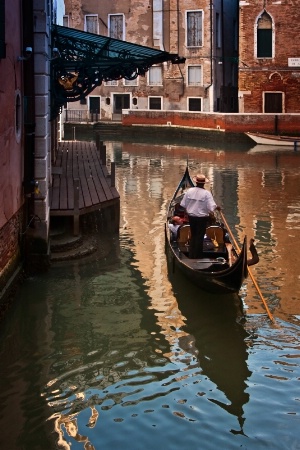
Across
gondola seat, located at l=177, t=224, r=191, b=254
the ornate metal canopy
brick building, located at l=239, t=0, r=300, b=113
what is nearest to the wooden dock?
the ornate metal canopy

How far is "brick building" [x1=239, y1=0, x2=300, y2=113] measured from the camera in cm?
2928

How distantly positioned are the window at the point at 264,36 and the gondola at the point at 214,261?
2096 centimetres

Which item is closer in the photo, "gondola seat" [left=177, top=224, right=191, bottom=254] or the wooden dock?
"gondola seat" [left=177, top=224, right=191, bottom=254]

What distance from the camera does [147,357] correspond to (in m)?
6.38

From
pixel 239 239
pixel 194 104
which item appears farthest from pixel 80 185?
pixel 194 104

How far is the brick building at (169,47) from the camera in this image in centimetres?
3256

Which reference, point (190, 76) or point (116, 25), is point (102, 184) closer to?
point (190, 76)

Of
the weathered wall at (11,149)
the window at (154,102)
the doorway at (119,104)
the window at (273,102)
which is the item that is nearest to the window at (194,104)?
the window at (154,102)

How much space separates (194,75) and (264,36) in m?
4.47

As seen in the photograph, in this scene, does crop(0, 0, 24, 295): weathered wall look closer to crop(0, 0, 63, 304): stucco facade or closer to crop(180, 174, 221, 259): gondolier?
crop(0, 0, 63, 304): stucco facade

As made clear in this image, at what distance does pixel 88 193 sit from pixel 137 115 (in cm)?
2146

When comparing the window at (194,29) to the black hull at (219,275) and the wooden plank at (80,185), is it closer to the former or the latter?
the wooden plank at (80,185)

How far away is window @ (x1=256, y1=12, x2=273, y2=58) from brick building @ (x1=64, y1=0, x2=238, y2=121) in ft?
10.3

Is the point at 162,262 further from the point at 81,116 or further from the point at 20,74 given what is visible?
the point at 81,116
